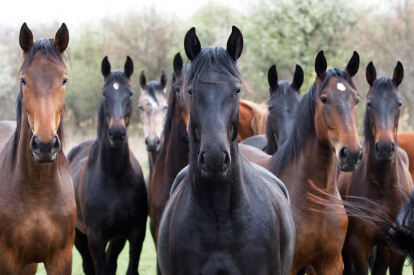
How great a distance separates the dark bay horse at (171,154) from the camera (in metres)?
7.16

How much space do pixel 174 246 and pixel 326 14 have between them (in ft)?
94.1

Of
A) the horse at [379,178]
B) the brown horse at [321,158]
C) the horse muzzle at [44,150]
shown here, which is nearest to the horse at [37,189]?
the horse muzzle at [44,150]

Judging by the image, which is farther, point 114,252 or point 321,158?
point 114,252

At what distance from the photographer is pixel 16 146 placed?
541 centimetres

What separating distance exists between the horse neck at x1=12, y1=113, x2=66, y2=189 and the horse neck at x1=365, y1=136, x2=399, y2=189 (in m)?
3.08

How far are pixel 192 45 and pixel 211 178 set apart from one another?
80 cm

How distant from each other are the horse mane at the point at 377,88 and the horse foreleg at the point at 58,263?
3268 millimetres

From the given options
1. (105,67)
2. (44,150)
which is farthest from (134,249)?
(44,150)

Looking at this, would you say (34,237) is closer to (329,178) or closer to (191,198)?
(191,198)

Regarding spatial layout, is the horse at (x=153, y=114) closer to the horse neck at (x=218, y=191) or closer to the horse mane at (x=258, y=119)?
the horse mane at (x=258, y=119)

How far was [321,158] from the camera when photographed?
600cm

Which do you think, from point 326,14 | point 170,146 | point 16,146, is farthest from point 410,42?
point 16,146

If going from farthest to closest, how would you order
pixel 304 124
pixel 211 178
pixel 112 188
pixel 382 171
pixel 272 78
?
pixel 272 78 → pixel 112 188 → pixel 382 171 → pixel 304 124 → pixel 211 178

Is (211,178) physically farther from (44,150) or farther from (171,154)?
(171,154)
